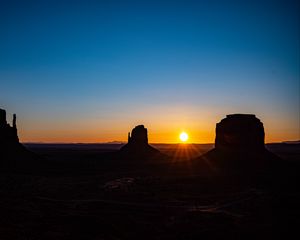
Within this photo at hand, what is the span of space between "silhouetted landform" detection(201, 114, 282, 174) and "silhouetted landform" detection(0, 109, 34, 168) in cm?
3310

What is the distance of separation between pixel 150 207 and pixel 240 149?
3279 centimetres

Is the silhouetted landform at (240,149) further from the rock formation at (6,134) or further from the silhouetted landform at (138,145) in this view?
the silhouetted landform at (138,145)

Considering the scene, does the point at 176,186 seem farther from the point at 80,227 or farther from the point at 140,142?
the point at 140,142

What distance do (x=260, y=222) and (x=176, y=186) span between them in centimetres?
1754

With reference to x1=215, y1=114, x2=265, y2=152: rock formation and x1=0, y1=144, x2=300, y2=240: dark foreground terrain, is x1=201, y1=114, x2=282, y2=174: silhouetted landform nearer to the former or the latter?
x1=215, y1=114, x2=265, y2=152: rock formation

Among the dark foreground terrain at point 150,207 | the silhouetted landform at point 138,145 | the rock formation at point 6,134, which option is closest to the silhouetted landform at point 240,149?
the dark foreground terrain at point 150,207

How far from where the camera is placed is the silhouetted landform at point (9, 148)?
61719mm

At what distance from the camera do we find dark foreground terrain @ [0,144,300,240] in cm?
2308

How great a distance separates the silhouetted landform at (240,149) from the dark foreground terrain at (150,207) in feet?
21.0

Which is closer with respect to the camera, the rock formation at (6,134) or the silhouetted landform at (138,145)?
the rock formation at (6,134)

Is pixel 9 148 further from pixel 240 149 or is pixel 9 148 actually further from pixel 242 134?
pixel 242 134

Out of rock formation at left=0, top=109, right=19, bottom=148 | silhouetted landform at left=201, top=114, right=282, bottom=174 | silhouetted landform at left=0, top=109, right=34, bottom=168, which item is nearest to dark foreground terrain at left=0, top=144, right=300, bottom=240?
silhouetted landform at left=201, top=114, right=282, bottom=174

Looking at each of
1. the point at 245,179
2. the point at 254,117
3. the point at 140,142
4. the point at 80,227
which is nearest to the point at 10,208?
the point at 80,227

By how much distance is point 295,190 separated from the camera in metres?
40.7
